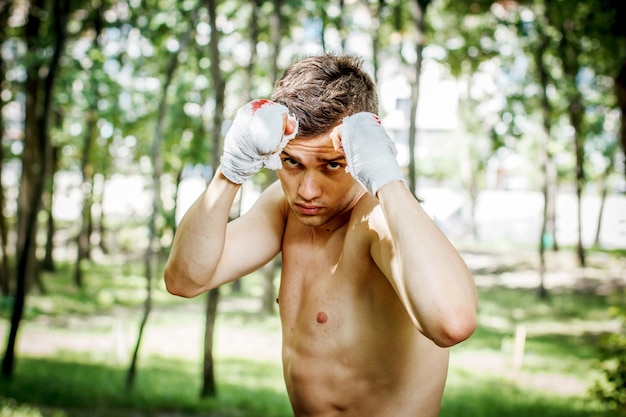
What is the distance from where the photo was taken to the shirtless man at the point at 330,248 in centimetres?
179

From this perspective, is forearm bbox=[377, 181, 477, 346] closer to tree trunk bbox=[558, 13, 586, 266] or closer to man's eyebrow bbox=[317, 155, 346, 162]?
man's eyebrow bbox=[317, 155, 346, 162]

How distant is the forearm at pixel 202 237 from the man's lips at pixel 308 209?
197mm

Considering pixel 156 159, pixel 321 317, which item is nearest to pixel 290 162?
pixel 321 317

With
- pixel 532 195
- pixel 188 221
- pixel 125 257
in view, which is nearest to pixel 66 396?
pixel 188 221

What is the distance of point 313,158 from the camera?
1854 mm

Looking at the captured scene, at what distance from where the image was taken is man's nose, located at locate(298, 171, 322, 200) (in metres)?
1.87

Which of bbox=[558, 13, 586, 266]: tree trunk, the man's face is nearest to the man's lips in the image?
the man's face

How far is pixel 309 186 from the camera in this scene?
186 centimetres

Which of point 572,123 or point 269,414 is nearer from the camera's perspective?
point 269,414

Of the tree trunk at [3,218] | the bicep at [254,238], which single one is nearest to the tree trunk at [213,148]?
the bicep at [254,238]

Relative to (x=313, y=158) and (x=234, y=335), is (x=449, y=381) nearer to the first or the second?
(x=234, y=335)

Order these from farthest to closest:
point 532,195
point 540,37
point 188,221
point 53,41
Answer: point 532,195
point 540,37
point 53,41
point 188,221

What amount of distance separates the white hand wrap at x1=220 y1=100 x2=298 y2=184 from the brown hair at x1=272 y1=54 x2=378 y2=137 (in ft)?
0.24

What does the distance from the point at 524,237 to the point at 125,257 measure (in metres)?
21.5
